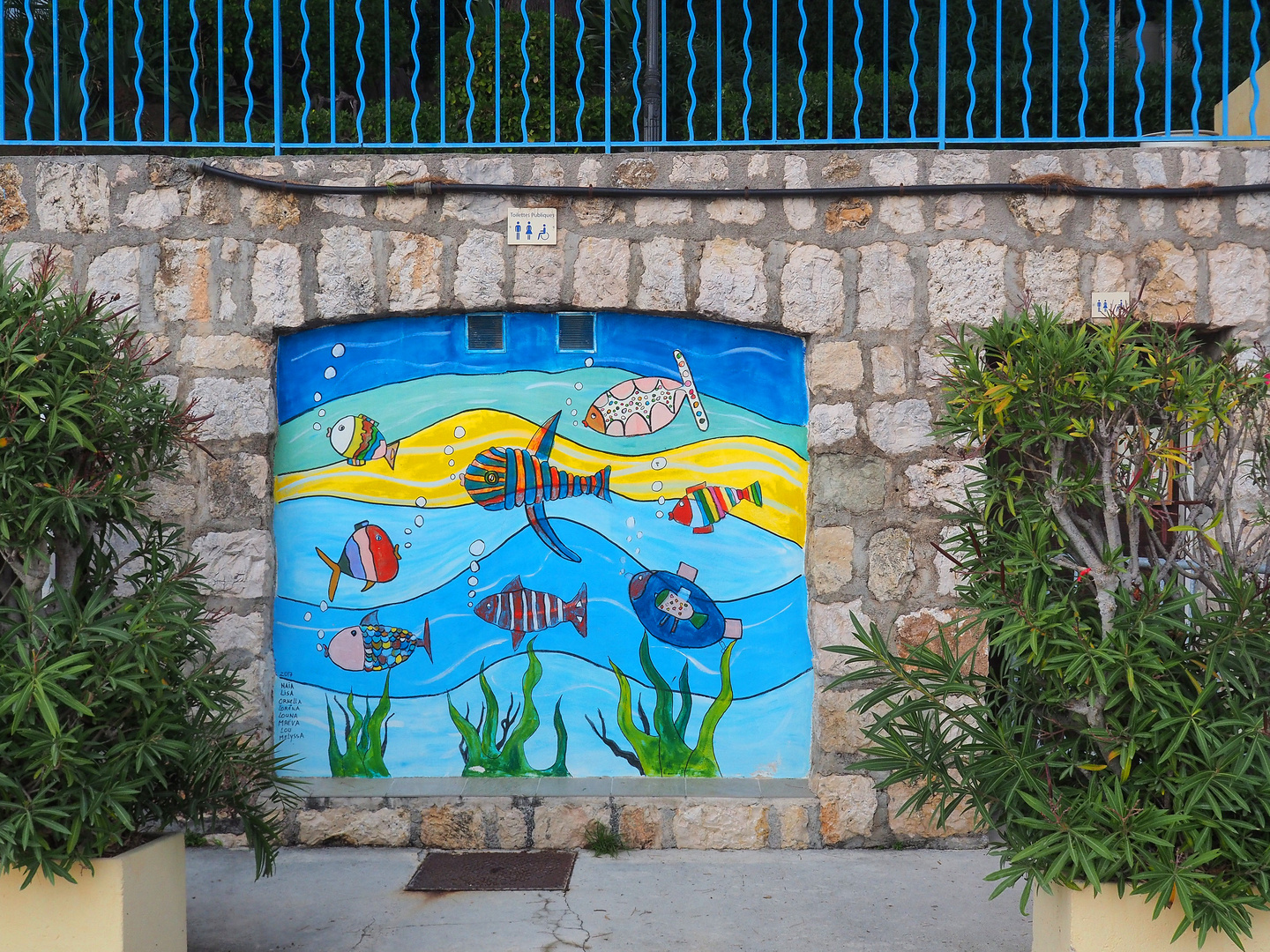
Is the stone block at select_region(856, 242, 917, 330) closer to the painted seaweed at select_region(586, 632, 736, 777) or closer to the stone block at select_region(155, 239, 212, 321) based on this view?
the painted seaweed at select_region(586, 632, 736, 777)

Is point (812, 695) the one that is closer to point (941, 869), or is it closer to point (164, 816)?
point (941, 869)

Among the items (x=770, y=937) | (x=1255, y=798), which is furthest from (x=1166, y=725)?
(x=770, y=937)

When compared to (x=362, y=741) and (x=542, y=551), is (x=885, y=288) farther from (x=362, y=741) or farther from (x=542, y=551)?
(x=362, y=741)

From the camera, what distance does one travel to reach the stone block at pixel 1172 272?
4262mm

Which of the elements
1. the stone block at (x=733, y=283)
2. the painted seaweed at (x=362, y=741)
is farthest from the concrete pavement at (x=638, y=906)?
the stone block at (x=733, y=283)

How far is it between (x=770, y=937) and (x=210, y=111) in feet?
26.5

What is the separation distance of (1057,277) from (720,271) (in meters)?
1.45

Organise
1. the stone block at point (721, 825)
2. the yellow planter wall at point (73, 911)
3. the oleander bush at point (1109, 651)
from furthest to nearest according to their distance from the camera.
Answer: the stone block at point (721, 825) < the yellow planter wall at point (73, 911) < the oleander bush at point (1109, 651)

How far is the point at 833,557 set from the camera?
14.0 feet

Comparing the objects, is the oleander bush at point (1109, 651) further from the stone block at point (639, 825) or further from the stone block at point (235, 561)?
the stone block at point (235, 561)

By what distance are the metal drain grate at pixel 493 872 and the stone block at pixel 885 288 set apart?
257 cm

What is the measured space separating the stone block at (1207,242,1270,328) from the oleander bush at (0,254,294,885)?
4.10 meters

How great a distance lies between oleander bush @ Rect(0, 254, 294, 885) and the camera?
2572 mm

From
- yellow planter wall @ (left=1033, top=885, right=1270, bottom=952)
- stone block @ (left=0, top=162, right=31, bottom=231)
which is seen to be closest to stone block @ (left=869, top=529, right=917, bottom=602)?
yellow planter wall @ (left=1033, top=885, right=1270, bottom=952)
